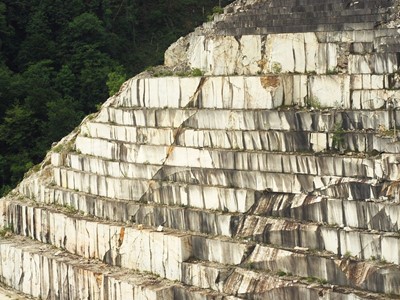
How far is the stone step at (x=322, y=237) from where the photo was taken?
20828 mm

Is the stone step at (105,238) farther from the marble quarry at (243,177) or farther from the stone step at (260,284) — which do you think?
the stone step at (260,284)

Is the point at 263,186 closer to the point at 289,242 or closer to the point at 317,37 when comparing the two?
the point at 289,242

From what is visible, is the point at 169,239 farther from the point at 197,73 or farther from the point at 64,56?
the point at 64,56

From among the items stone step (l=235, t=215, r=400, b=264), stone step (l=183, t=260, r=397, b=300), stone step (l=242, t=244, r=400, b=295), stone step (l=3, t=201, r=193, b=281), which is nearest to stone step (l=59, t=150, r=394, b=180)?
stone step (l=235, t=215, r=400, b=264)

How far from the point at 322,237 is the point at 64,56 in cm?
3346

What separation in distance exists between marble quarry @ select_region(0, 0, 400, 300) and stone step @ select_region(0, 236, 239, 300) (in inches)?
2.1

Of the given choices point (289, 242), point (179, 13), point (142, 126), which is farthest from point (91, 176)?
point (179, 13)

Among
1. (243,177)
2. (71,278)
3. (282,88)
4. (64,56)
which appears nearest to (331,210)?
(243,177)

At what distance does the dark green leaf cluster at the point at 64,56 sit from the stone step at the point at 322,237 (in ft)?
58.6

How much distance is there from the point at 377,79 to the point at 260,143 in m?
3.22

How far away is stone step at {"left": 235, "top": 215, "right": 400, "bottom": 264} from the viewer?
A: 20828 millimetres

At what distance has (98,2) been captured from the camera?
189 feet

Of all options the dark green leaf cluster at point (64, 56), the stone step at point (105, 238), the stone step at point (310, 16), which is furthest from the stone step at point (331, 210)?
the dark green leaf cluster at point (64, 56)

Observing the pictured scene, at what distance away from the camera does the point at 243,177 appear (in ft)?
80.3
